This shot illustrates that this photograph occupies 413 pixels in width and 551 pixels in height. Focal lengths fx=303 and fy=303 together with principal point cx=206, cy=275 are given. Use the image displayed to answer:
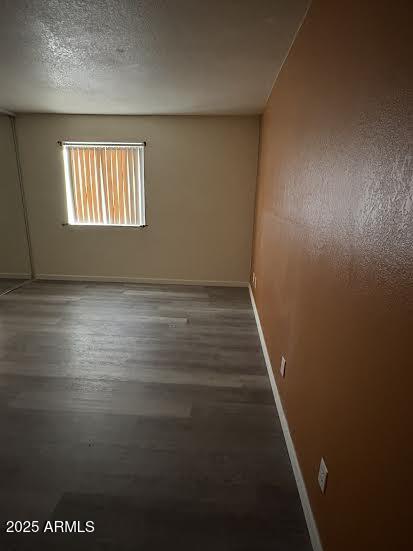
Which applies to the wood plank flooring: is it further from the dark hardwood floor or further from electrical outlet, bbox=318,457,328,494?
electrical outlet, bbox=318,457,328,494

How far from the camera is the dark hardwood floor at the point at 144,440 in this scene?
1.37 m

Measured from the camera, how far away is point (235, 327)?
3473mm

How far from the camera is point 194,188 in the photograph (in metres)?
4.66

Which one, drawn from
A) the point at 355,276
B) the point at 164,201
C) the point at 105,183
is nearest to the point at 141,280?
the point at 164,201

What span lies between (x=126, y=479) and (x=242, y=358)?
57.7 inches

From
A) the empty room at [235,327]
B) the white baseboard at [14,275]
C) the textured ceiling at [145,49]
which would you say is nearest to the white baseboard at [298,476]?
the empty room at [235,327]

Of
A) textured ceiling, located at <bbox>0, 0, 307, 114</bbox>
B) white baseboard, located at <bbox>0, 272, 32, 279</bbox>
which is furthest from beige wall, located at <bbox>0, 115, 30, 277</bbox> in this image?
textured ceiling, located at <bbox>0, 0, 307, 114</bbox>

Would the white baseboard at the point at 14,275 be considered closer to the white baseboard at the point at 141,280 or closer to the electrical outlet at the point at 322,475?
the white baseboard at the point at 141,280

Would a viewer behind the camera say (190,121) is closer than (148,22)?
No

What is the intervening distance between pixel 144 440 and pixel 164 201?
362 cm

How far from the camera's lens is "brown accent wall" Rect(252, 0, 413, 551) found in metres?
0.77

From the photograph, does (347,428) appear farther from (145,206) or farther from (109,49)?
(145,206)

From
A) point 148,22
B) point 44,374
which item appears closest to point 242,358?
point 44,374

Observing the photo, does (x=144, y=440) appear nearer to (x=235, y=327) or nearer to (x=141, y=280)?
(x=235, y=327)
